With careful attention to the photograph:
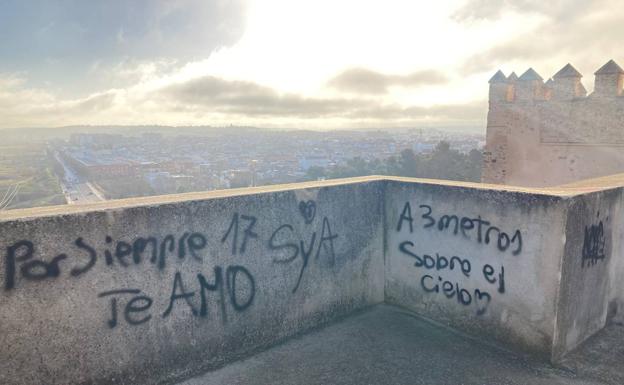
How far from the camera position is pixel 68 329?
9.22ft

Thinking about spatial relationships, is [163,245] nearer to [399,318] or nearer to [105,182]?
[399,318]

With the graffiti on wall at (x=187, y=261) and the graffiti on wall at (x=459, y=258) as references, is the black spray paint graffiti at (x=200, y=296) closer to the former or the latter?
the graffiti on wall at (x=187, y=261)

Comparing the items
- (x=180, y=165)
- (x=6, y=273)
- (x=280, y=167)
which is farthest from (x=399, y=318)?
(x=180, y=165)

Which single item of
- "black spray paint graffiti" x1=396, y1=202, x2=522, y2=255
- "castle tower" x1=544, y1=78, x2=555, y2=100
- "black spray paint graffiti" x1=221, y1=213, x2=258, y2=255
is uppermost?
"castle tower" x1=544, y1=78, x2=555, y2=100

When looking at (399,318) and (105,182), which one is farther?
(105,182)

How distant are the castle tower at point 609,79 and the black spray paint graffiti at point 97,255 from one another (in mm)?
12743

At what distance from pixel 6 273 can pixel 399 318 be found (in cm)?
349

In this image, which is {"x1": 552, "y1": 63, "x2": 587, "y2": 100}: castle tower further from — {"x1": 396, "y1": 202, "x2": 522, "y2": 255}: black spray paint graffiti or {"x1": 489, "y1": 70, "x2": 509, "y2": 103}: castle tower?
{"x1": 396, "y1": 202, "x2": 522, "y2": 255}: black spray paint graffiti

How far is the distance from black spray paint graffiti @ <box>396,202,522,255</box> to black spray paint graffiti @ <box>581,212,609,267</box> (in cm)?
63

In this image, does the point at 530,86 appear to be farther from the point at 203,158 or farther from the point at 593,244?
the point at 203,158

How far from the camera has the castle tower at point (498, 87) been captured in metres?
13.9

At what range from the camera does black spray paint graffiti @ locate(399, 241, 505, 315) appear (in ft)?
12.9

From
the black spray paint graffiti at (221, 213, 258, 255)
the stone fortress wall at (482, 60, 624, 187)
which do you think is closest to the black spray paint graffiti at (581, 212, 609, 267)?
the black spray paint graffiti at (221, 213, 258, 255)

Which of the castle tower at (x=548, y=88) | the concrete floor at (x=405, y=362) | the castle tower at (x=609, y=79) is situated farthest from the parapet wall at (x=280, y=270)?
the castle tower at (x=548, y=88)
